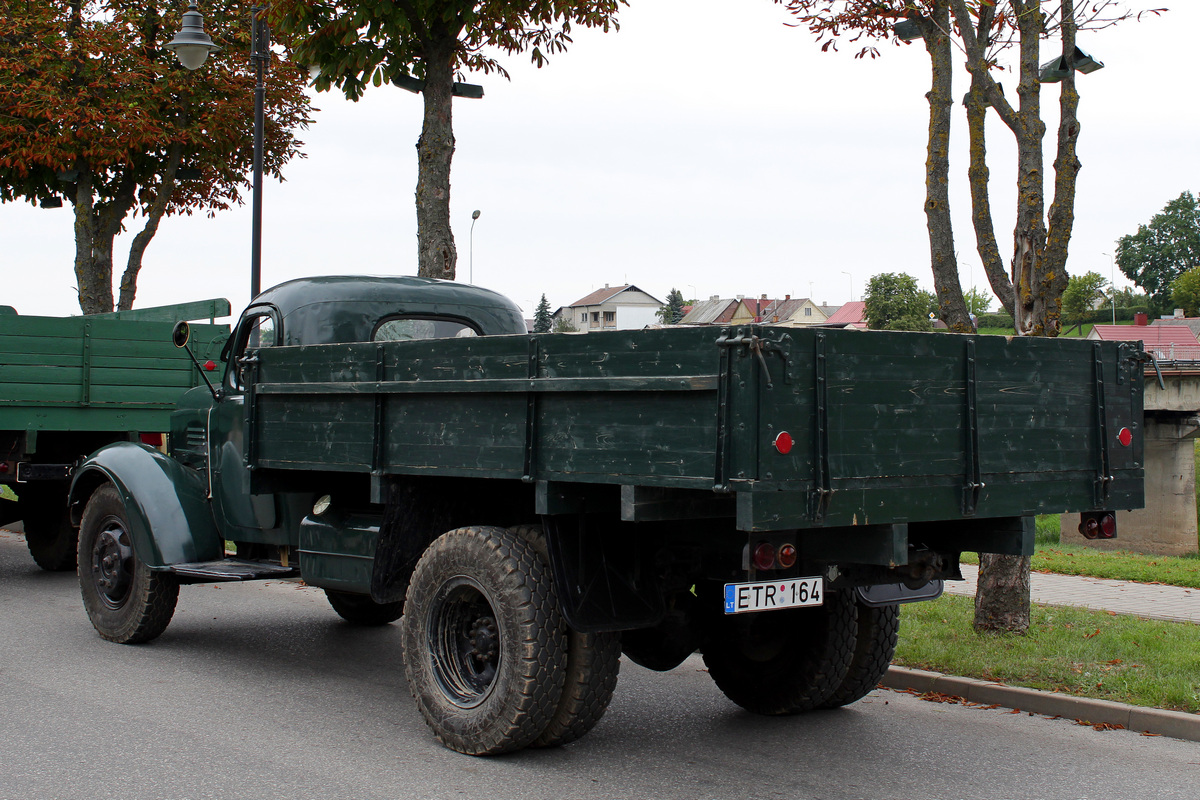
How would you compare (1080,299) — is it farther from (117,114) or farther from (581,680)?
(581,680)

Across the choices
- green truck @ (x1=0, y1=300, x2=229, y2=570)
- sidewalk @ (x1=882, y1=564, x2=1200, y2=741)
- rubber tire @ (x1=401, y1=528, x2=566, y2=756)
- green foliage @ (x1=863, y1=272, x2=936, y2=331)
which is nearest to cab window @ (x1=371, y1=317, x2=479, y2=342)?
rubber tire @ (x1=401, y1=528, x2=566, y2=756)

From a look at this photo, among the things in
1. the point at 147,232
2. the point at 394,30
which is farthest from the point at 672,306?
the point at 394,30

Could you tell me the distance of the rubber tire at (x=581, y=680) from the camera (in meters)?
5.14

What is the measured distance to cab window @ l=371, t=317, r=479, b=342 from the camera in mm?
7234

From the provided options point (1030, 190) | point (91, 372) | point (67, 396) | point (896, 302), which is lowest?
point (67, 396)

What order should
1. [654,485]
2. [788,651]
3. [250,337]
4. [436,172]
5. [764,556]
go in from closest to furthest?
[654,485]
[764,556]
[788,651]
[250,337]
[436,172]

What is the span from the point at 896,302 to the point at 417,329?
91.5m

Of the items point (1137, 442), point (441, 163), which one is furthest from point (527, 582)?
point (441, 163)

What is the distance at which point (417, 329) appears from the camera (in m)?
7.30

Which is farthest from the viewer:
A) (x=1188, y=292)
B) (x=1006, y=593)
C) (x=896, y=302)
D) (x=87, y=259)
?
(x=1188, y=292)

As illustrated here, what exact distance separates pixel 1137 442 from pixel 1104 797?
5.36 feet

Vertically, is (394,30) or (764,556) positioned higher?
(394,30)

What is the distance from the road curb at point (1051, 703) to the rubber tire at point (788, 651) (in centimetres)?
96

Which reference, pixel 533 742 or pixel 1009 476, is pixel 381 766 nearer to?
→ pixel 533 742
